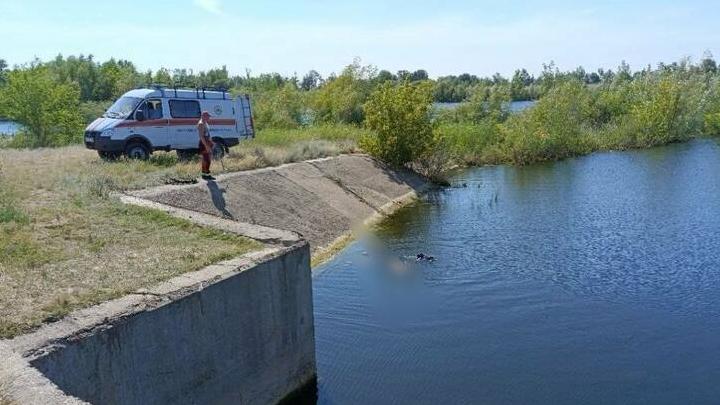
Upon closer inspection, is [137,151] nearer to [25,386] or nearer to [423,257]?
[423,257]

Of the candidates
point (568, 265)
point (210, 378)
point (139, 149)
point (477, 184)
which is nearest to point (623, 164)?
point (477, 184)

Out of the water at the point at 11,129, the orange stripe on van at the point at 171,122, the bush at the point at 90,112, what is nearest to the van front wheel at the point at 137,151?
the orange stripe on van at the point at 171,122

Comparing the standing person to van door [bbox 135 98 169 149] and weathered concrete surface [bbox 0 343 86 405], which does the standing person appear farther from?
weathered concrete surface [bbox 0 343 86 405]

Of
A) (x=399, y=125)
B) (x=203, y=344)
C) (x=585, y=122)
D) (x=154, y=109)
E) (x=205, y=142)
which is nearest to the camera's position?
(x=203, y=344)

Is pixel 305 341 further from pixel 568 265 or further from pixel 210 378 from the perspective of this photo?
pixel 568 265

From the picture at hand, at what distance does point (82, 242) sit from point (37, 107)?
95.7 feet

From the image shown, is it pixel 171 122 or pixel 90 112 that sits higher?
pixel 90 112

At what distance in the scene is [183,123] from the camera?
870 inches

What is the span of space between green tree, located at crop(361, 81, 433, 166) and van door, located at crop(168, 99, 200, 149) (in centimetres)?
1255

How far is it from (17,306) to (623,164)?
36506 mm

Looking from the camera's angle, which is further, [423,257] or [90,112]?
[90,112]

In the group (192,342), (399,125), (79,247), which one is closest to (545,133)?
(399,125)

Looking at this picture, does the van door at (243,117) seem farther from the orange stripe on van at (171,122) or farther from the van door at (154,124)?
the van door at (154,124)

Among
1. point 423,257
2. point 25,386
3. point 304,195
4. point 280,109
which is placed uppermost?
point 280,109
